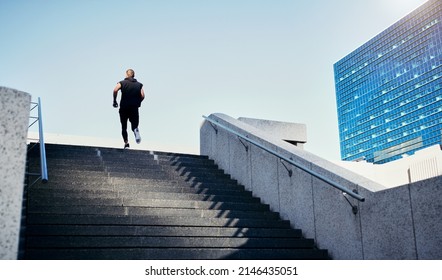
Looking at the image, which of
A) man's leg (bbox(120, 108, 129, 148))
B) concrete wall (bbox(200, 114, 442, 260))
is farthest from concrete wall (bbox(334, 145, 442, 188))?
man's leg (bbox(120, 108, 129, 148))

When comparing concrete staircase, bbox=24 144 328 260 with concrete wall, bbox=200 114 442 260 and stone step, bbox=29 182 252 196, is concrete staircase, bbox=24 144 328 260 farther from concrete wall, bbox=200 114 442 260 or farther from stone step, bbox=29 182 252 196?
concrete wall, bbox=200 114 442 260

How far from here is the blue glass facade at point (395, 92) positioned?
129m

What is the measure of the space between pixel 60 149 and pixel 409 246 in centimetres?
589

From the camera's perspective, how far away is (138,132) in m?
8.87

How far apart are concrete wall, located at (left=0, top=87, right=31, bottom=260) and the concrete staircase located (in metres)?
1.43

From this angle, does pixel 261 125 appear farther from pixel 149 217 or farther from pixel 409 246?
pixel 409 246

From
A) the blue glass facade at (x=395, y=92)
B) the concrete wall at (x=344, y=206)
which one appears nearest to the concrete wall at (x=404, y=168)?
the concrete wall at (x=344, y=206)

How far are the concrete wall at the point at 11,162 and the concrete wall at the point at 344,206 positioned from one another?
130 inches

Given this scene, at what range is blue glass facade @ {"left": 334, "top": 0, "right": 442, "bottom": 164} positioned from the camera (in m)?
129

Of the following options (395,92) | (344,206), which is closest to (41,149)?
(344,206)

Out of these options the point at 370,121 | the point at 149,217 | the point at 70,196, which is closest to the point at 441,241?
the point at 149,217

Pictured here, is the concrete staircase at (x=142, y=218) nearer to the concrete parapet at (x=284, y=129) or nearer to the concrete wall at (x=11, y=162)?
the concrete wall at (x=11, y=162)

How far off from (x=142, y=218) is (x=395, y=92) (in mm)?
144505
